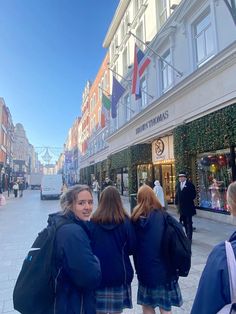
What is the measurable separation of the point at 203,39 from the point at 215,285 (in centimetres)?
1290

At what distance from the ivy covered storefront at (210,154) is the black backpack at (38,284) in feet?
30.2

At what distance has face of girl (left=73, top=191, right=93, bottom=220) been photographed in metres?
2.08

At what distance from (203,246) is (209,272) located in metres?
6.25

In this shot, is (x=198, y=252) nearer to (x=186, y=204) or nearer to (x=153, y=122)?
(x=186, y=204)

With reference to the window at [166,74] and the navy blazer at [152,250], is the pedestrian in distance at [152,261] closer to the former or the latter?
the navy blazer at [152,250]

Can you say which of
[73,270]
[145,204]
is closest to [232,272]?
[73,270]

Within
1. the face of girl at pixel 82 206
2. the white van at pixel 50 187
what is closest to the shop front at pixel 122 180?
the white van at pixel 50 187

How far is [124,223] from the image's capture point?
2.58m

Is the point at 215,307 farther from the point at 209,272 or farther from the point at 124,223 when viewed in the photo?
the point at 124,223

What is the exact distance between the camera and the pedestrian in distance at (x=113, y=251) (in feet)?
8.16

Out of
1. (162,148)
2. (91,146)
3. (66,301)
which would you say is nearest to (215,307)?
(66,301)

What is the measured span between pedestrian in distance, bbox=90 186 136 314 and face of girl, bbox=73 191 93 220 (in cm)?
46

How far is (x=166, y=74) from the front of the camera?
51.1ft

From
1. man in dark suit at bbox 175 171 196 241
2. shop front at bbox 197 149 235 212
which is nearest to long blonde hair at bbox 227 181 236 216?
man in dark suit at bbox 175 171 196 241
